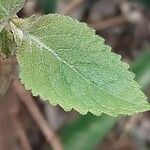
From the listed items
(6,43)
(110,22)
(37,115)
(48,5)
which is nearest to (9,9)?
(6,43)

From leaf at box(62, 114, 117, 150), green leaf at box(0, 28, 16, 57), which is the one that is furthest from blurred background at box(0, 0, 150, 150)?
green leaf at box(0, 28, 16, 57)

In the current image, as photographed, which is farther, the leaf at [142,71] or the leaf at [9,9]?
the leaf at [142,71]

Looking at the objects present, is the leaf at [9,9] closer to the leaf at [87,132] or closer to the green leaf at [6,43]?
the green leaf at [6,43]

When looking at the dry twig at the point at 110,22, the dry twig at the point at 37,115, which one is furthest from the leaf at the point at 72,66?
the dry twig at the point at 110,22

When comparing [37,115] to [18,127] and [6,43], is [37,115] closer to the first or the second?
[18,127]

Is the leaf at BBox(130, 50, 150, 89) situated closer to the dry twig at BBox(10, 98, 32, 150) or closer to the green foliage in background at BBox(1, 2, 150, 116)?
the dry twig at BBox(10, 98, 32, 150)

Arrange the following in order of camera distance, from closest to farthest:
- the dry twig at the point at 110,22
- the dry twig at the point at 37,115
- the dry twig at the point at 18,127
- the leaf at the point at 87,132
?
the leaf at the point at 87,132
the dry twig at the point at 37,115
the dry twig at the point at 18,127
the dry twig at the point at 110,22

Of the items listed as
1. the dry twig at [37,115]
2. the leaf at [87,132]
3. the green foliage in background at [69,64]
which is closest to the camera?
the green foliage in background at [69,64]
